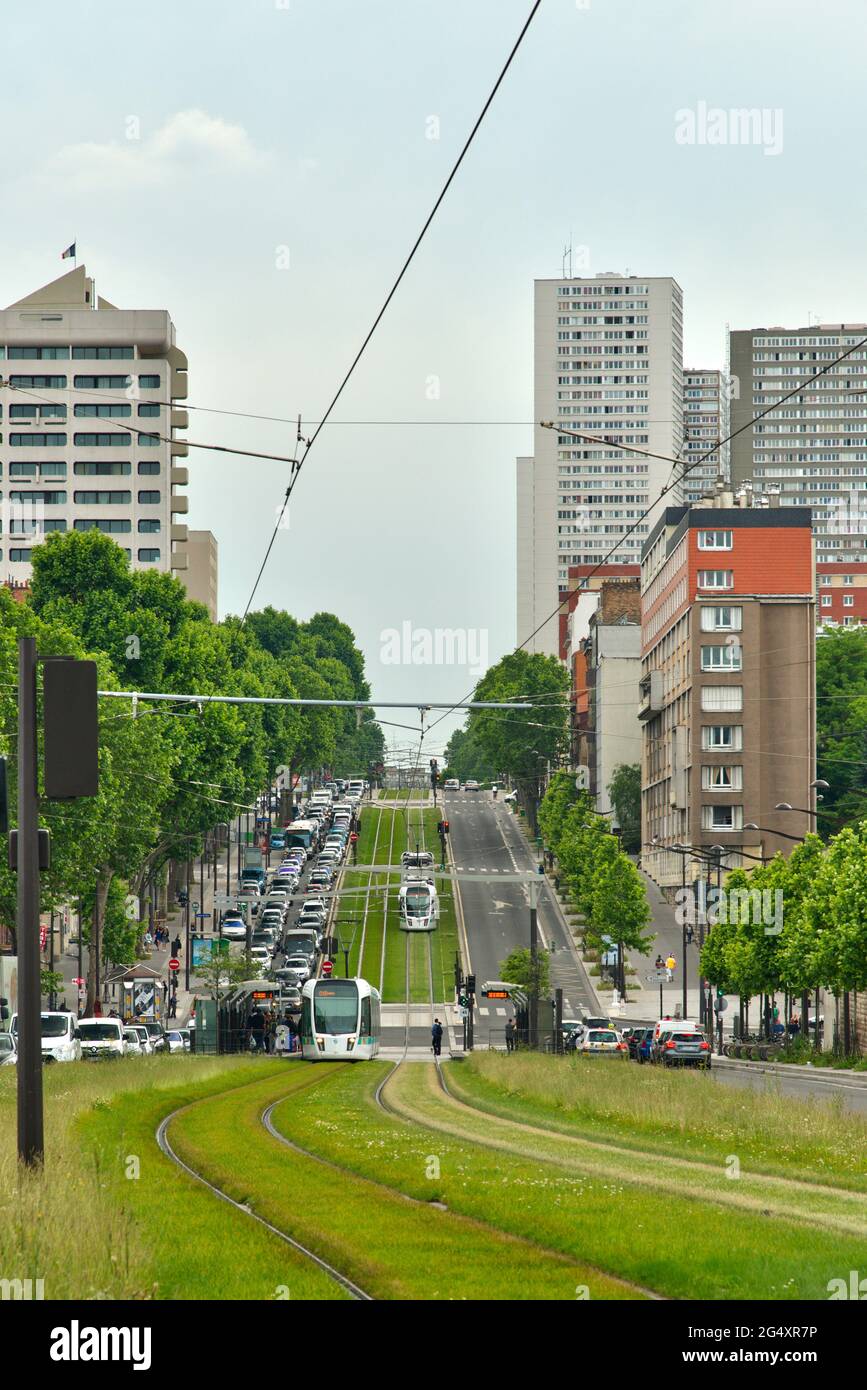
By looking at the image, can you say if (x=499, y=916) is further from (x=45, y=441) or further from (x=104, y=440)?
(x=45, y=441)

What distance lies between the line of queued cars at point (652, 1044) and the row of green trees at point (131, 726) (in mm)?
13231

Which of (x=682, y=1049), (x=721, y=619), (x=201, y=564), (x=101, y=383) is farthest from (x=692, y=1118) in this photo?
(x=201, y=564)

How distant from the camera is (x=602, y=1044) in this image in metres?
61.6

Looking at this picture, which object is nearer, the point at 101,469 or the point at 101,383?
the point at 101,469

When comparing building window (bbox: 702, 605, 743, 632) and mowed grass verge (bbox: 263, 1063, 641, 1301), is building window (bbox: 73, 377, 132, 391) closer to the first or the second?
building window (bbox: 702, 605, 743, 632)

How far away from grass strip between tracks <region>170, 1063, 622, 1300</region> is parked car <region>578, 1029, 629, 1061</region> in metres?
34.6

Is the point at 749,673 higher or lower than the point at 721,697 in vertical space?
higher

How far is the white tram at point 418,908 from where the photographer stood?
360ft

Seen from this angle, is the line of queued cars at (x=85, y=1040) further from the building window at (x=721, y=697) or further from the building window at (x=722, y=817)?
the building window at (x=721, y=697)

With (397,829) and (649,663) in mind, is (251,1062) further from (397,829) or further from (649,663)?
(397,829)

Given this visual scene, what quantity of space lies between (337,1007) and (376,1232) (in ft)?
138

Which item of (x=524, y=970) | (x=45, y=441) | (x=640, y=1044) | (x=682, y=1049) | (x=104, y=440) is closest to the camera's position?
(x=682, y=1049)
